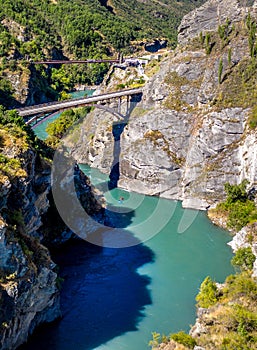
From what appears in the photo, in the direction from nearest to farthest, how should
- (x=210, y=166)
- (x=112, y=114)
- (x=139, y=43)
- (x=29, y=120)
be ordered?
(x=29, y=120)
(x=210, y=166)
(x=112, y=114)
(x=139, y=43)

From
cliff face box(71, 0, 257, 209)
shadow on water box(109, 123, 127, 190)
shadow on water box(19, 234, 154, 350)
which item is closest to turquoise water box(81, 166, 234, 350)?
shadow on water box(19, 234, 154, 350)

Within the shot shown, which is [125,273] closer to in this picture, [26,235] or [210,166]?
[26,235]

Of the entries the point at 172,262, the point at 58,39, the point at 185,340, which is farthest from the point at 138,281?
the point at 58,39

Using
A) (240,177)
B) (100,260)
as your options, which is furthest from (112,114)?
(100,260)

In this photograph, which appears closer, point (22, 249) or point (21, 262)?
point (21, 262)

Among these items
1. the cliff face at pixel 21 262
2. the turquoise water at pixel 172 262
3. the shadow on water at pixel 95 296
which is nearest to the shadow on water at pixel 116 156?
the turquoise water at pixel 172 262

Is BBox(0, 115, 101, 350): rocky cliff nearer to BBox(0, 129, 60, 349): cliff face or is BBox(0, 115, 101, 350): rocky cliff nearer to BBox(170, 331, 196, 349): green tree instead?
BBox(0, 129, 60, 349): cliff face

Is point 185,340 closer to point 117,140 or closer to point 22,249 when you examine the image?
point 22,249
